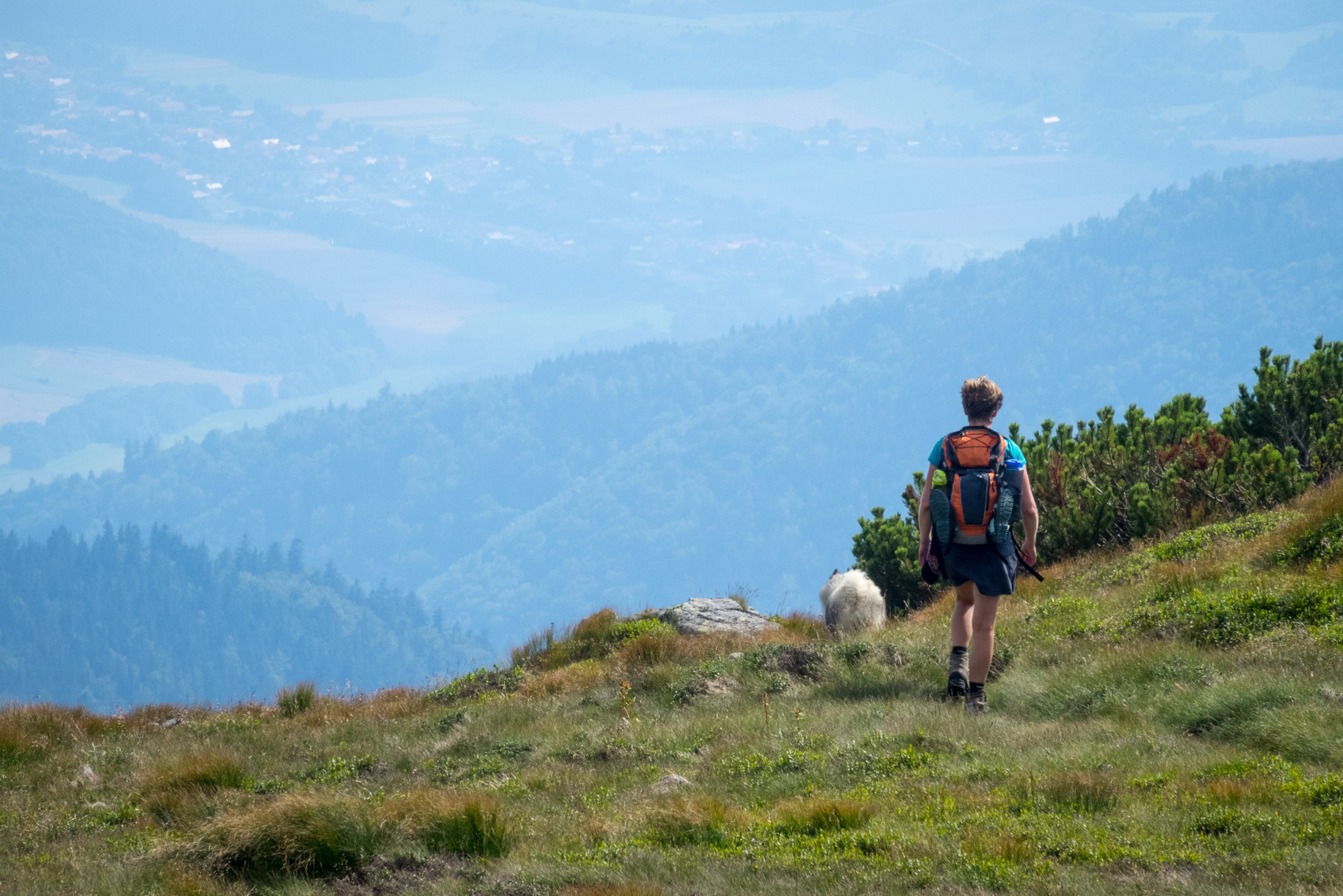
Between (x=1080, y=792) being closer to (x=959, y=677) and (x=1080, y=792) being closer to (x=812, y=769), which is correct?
(x=812, y=769)

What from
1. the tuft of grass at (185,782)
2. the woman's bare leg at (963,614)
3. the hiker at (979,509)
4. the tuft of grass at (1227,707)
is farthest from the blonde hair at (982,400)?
the tuft of grass at (185,782)

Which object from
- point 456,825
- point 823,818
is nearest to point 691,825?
point 823,818

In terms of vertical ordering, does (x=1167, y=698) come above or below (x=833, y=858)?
above

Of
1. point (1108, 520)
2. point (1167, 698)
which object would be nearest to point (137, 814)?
Answer: point (1167, 698)

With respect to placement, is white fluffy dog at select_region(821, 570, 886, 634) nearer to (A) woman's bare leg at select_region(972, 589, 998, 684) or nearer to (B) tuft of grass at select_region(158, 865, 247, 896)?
(A) woman's bare leg at select_region(972, 589, 998, 684)

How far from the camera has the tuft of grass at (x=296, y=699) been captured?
11.4 metres

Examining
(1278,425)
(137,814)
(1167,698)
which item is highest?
(1278,425)

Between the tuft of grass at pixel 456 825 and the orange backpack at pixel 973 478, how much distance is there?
353 centimetres

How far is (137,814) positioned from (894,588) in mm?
11942

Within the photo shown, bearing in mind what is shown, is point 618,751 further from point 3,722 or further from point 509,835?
point 3,722

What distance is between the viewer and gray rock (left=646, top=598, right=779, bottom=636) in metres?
13.1

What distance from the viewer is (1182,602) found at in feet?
28.7

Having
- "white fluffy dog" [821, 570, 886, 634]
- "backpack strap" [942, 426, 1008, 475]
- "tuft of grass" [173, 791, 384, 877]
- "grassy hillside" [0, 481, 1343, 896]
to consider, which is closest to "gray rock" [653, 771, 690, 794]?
"grassy hillside" [0, 481, 1343, 896]

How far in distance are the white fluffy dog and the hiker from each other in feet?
13.3
